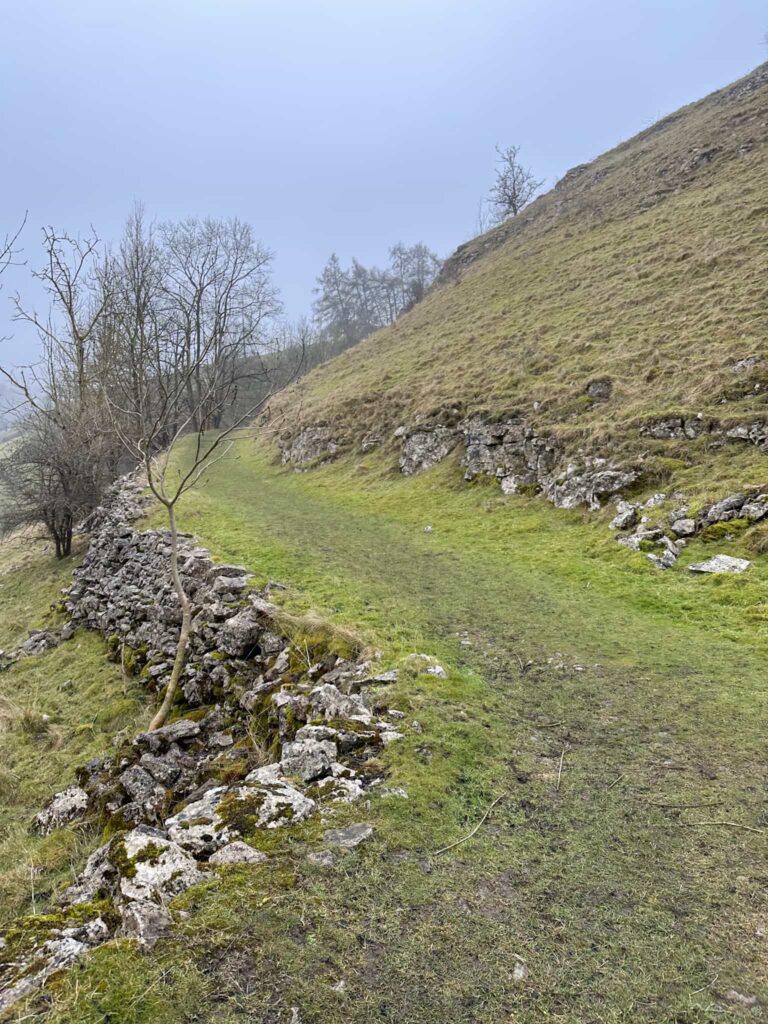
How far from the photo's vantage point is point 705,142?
3281 centimetres

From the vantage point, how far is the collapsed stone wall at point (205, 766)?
3.18 metres

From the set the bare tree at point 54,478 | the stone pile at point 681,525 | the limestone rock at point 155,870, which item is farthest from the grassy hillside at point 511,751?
the bare tree at point 54,478

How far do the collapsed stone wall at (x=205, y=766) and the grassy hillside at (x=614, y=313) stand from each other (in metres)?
10.1

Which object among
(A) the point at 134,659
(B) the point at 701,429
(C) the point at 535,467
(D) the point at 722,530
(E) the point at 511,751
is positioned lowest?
(A) the point at 134,659

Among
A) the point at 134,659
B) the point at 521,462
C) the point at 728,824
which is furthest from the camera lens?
the point at 521,462

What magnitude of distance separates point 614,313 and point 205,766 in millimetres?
22103

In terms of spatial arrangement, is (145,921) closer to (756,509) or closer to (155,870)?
(155,870)

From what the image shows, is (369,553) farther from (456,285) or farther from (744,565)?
(456,285)

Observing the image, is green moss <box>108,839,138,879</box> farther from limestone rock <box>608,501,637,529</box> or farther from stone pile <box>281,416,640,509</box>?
stone pile <box>281,416,640,509</box>

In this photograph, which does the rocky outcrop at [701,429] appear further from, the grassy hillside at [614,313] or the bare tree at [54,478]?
the bare tree at [54,478]

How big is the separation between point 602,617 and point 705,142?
39.0 m

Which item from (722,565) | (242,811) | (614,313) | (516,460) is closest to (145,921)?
(242,811)

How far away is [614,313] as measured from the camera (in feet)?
69.6

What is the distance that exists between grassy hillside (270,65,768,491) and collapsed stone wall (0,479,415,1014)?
10.1m
